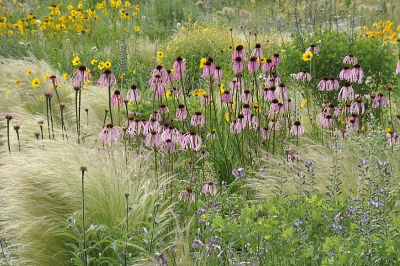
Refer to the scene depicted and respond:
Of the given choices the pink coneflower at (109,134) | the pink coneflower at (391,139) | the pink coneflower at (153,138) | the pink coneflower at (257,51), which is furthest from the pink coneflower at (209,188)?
the pink coneflower at (391,139)

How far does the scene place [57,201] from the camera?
322cm

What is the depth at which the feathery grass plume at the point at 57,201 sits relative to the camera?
2.97 meters

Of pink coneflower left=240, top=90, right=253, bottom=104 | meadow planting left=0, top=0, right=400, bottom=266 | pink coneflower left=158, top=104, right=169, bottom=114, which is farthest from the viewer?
pink coneflower left=240, top=90, right=253, bottom=104

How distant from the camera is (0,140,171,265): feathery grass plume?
297 centimetres

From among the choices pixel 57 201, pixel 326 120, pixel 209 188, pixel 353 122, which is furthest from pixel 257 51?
pixel 57 201

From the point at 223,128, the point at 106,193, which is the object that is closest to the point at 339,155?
the point at 223,128

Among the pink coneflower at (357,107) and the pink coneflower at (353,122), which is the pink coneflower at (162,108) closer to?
the pink coneflower at (353,122)

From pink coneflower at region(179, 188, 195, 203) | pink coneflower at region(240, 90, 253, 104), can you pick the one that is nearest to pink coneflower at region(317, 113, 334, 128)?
pink coneflower at region(240, 90, 253, 104)

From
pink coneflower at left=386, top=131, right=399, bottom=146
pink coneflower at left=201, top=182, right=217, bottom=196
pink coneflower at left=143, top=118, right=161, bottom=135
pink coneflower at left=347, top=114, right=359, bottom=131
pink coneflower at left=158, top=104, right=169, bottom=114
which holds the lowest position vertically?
pink coneflower at left=201, top=182, right=217, bottom=196

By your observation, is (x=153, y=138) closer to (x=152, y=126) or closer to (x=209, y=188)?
(x=152, y=126)

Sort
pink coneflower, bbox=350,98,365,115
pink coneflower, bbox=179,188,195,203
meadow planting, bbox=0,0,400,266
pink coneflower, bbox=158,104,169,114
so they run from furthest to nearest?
pink coneflower, bbox=350,98,365,115
pink coneflower, bbox=158,104,169,114
pink coneflower, bbox=179,188,195,203
meadow planting, bbox=0,0,400,266

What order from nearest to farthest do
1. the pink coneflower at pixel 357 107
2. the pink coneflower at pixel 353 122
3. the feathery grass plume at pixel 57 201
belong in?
the feathery grass plume at pixel 57 201 < the pink coneflower at pixel 353 122 < the pink coneflower at pixel 357 107

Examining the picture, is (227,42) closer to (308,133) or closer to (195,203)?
(308,133)

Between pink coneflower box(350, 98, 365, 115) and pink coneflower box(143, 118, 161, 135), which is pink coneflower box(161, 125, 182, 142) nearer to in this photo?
pink coneflower box(143, 118, 161, 135)
